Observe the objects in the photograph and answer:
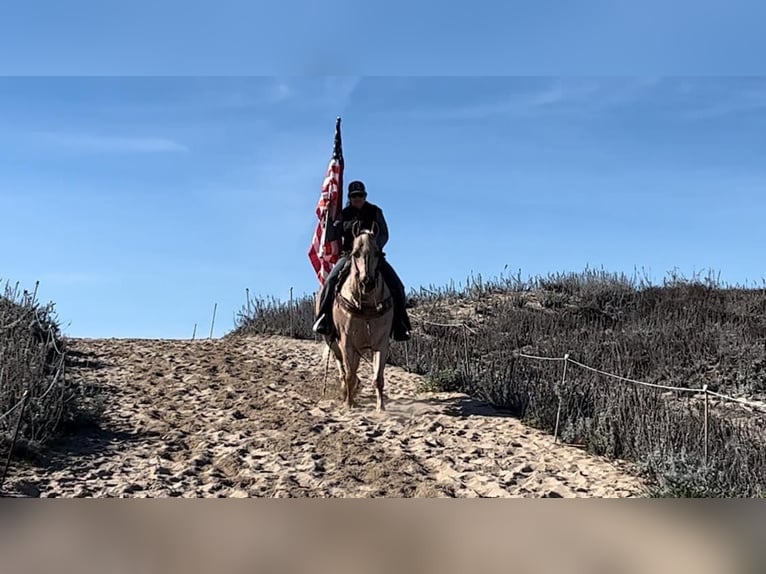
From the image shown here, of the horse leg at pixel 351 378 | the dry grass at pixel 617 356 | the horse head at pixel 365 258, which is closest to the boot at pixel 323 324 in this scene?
the horse leg at pixel 351 378

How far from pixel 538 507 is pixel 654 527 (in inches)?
15.4

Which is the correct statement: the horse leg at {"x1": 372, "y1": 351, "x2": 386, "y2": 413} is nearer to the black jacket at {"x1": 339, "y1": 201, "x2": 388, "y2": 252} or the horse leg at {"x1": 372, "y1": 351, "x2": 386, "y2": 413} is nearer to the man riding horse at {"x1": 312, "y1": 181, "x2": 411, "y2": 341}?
the man riding horse at {"x1": 312, "y1": 181, "x2": 411, "y2": 341}

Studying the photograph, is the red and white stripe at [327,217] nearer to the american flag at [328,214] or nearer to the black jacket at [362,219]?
the american flag at [328,214]

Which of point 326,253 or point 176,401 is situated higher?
point 326,253

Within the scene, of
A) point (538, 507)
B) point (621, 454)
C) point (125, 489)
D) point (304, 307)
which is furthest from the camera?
point (304, 307)

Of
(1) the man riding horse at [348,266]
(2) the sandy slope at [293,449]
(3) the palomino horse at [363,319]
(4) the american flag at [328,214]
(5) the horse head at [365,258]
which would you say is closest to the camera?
(2) the sandy slope at [293,449]

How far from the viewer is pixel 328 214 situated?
33.2 feet

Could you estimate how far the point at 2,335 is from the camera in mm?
9273

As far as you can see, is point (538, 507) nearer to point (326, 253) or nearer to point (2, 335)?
point (326, 253)

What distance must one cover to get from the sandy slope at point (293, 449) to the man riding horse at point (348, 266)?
108 centimetres

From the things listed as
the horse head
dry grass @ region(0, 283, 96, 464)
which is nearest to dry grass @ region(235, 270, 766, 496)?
the horse head

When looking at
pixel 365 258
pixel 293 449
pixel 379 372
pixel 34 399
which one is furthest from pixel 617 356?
pixel 34 399

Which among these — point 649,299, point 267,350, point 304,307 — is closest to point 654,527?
point 267,350

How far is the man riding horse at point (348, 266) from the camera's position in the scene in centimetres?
872
